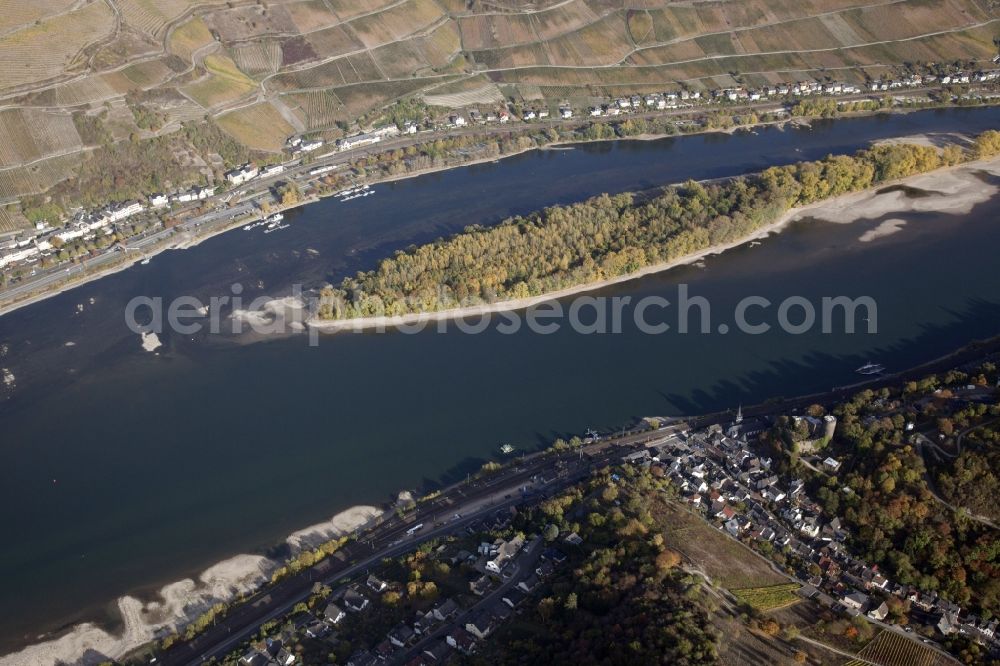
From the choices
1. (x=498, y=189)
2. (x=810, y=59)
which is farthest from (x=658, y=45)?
(x=498, y=189)

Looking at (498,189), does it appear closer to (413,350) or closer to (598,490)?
(413,350)

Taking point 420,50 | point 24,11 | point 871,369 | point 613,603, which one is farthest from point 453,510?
point 24,11

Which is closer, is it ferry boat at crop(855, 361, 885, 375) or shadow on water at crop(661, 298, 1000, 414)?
shadow on water at crop(661, 298, 1000, 414)

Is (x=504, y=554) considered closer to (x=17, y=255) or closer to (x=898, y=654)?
(x=898, y=654)

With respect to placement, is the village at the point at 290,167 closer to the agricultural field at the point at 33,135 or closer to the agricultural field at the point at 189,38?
the agricultural field at the point at 33,135

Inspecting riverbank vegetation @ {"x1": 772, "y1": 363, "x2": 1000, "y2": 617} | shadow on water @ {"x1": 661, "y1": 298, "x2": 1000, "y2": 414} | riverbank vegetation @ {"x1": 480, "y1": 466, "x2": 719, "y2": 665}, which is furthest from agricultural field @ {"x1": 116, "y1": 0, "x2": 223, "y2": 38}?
riverbank vegetation @ {"x1": 772, "y1": 363, "x2": 1000, "y2": 617}

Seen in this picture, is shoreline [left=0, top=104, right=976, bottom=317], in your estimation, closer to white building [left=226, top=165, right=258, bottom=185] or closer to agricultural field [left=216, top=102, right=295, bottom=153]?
white building [left=226, top=165, right=258, bottom=185]
